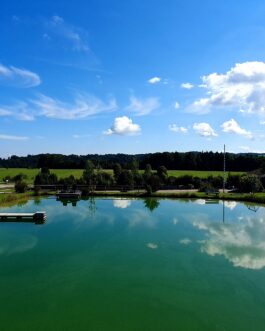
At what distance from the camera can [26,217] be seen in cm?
2328

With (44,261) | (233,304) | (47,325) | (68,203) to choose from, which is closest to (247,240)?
(233,304)

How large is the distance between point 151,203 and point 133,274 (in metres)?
18.4

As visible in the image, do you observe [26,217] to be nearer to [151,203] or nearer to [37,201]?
[37,201]

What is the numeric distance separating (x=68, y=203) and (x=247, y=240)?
1751 centimetres

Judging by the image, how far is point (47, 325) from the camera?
352 inches

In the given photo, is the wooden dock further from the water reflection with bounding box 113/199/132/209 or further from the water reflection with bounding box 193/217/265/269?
the water reflection with bounding box 193/217/265/269

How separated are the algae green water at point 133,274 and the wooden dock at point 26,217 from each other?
697 millimetres

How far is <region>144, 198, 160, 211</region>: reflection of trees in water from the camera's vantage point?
2853 cm

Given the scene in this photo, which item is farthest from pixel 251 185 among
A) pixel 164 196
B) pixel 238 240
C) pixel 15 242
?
pixel 15 242

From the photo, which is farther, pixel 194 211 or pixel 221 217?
pixel 194 211

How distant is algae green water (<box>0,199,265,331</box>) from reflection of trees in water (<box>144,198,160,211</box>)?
17.9 feet

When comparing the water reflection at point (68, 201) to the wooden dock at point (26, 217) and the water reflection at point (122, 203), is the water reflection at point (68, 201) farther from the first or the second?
the wooden dock at point (26, 217)

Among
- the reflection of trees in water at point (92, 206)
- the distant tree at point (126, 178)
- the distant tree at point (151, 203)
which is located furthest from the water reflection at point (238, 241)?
the distant tree at point (126, 178)

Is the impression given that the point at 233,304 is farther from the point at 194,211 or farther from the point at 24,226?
the point at 194,211
